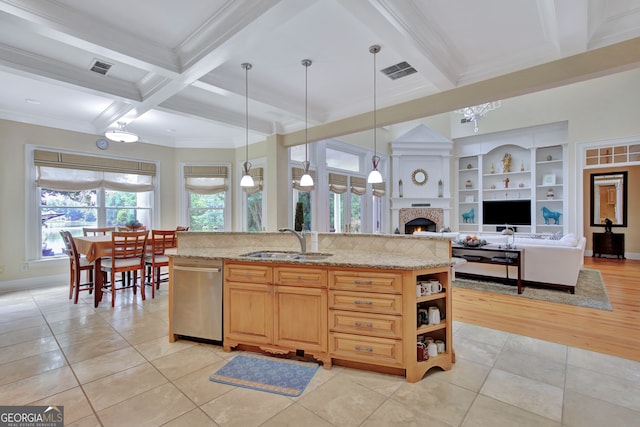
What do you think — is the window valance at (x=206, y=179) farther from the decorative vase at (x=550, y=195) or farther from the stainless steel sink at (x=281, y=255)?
the decorative vase at (x=550, y=195)

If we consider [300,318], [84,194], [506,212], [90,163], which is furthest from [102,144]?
[506,212]

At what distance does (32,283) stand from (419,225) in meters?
8.75

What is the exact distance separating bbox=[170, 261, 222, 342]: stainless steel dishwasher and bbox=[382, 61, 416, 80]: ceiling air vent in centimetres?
281

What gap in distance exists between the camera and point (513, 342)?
278 cm

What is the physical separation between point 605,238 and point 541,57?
6839mm

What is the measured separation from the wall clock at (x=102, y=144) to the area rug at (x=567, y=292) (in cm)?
679

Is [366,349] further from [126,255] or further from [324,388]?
[126,255]

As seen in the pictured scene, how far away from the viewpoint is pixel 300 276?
7.88 ft

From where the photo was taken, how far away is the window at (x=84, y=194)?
5.06 m

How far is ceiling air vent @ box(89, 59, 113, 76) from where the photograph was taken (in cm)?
322

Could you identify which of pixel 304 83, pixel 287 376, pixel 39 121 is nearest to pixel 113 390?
pixel 287 376

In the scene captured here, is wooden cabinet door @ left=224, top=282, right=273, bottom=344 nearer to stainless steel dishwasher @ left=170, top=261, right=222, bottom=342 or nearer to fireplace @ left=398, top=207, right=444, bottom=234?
stainless steel dishwasher @ left=170, top=261, right=222, bottom=342

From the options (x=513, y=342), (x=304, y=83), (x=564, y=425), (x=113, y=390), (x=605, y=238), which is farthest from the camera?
(x=605, y=238)

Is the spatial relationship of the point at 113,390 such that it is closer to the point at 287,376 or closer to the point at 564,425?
the point at 287,376
